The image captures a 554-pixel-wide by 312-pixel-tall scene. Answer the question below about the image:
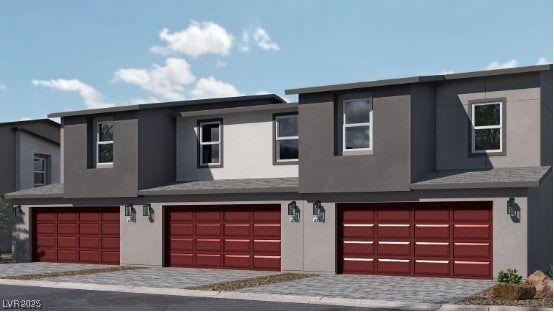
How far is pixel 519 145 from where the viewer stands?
884 inches

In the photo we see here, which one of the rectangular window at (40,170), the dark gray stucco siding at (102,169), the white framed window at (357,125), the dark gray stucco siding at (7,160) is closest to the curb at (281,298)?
the dark gray stucco siding at (102,169)

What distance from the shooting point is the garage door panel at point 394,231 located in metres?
22.3

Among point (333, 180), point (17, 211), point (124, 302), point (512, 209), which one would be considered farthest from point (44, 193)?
point (512, 209)

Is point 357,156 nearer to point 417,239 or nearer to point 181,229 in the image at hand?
point 417,239

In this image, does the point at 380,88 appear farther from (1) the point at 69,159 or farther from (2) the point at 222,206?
(1) the point at 69,159

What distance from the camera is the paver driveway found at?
56.6 feet

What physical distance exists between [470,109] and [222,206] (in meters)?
8.52

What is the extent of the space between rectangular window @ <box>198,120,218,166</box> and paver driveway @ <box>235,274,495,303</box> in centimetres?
750

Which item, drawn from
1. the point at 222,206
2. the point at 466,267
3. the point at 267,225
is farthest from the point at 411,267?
the point at 222,206

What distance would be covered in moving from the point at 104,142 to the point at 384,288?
1342 cm

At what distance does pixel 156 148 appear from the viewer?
1088 inches

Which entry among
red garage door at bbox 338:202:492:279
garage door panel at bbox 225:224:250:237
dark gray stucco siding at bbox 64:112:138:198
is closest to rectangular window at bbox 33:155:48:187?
dark gray stucco siding at bbox 64:112:138:198

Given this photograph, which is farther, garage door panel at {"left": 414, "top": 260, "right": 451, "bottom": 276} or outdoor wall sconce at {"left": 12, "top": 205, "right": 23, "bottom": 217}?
outdoor wall sconce at {"left": 12, "top": 205, "right": 23, "bottom": 217}

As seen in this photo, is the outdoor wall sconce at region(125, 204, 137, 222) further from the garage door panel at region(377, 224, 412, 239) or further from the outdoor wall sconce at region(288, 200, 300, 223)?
the garage door panel at region(377, 224, 412, 239)
